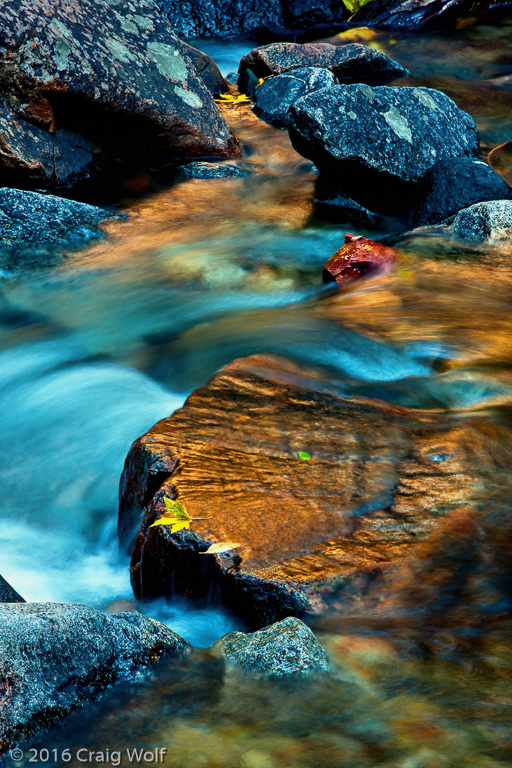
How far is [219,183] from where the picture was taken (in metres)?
9.31

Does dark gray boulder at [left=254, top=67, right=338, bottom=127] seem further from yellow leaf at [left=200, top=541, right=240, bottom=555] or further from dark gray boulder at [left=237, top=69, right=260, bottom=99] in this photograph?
yellow leaf at [left=200, top=541, right=240, bottom=555]

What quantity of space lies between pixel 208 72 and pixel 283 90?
4.71ft

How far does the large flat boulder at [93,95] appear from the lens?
8.03m

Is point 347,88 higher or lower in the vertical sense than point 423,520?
higher

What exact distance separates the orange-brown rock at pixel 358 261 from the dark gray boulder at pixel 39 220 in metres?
2.85

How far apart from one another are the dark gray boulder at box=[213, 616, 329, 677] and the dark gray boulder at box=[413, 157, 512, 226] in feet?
21.0

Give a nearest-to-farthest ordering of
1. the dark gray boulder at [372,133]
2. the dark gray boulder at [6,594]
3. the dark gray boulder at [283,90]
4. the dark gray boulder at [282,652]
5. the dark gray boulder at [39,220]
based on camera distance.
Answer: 1. the dark gray boulder at [282,652]
2. the dark gray boulder at [6,594]
3. the dark gray boulder at [39,220]
4. the dark gray boulder at [372,133]
5. the dark gray boulder at [283,90]

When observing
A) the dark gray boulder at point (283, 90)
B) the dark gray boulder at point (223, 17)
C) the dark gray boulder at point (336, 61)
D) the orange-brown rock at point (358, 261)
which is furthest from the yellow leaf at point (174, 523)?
the dark gray boulder at point (223, 17)

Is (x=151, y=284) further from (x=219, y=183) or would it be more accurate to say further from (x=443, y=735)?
(x=443, y=735)

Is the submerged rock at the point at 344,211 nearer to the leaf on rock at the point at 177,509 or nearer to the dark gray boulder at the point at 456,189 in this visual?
the dark gray boulder at the point at 456,189

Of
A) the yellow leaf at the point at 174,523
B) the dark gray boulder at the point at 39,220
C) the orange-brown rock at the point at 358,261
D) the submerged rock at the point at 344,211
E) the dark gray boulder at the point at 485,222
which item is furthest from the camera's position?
the submerged rock at the point at 344,211

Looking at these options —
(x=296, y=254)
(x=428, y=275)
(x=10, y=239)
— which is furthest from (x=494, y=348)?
(x=10, y=239)

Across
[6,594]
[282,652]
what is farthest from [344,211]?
[282,652]

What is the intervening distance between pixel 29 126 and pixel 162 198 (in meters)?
1.81
